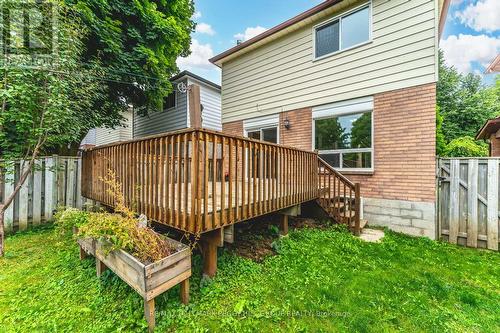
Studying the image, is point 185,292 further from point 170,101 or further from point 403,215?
point 170,101

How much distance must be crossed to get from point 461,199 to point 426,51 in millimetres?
3210

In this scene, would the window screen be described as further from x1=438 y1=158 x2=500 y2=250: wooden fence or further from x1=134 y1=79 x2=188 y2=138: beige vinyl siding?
x1=134 y1=79 x2=188 y2=138: beige vinyl siding

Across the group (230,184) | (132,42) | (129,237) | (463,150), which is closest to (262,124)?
(132,42)

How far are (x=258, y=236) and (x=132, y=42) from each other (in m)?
Result: 7.16

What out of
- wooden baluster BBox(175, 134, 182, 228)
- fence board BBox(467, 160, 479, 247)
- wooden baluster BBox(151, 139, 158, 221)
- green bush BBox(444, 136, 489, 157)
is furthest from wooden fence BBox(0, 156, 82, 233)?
green bush BBox(444, 136, 489, 157)

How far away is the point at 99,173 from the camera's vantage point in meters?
4.25

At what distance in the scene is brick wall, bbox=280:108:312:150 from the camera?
6.38m

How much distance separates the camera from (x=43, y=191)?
16.6 ft

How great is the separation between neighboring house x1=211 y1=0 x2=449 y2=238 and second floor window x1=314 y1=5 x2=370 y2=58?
3 cm

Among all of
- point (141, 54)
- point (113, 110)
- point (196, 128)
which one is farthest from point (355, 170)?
point (113, 110)

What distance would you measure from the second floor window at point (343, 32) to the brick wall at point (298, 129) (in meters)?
1.74

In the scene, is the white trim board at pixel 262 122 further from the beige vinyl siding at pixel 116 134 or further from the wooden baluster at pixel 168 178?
the beige vinyl siding at pixel 116 134

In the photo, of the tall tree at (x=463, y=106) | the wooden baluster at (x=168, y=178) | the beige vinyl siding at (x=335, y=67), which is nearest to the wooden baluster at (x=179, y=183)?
the wooden baluster at (x=168, y=178)

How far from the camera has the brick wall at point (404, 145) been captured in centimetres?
454
